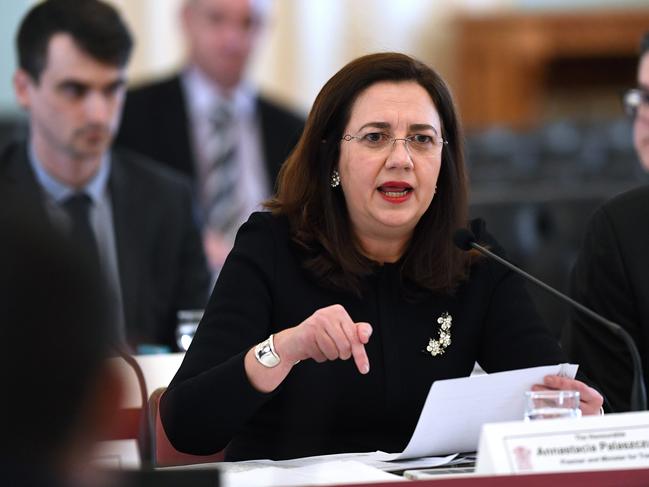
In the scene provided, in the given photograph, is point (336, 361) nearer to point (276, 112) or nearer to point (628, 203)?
point (628, 203)

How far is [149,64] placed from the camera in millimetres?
7625

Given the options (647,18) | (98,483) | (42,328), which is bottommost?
(98,483)

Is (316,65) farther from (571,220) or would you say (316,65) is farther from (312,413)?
(312,413)

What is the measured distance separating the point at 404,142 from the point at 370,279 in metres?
0.25

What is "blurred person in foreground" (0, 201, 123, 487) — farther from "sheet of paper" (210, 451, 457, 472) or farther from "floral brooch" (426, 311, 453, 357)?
"floral brooch" (426, 311, 453, 357)

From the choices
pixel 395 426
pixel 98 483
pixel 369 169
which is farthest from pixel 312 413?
pixel 98 483

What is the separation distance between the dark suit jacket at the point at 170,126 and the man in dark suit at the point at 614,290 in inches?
96.6

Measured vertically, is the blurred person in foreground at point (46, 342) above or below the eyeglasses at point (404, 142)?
below

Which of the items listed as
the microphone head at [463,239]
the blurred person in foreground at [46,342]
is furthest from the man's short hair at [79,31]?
the blurred person in foreground at [46,342]

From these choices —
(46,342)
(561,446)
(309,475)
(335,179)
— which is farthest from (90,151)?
(46,342)

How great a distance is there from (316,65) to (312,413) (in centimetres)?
632

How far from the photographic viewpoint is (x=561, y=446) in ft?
4.75

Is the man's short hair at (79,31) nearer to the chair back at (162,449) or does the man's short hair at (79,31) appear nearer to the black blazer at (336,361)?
the black blazer at (336,361)

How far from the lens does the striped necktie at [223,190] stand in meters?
4.99
